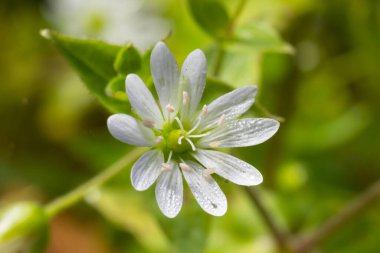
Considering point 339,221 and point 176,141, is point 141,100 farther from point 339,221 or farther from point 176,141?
point 339,221

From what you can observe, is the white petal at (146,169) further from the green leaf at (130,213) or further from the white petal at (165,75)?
the green leaf at (130,213)

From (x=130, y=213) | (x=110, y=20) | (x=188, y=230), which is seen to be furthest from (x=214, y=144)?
(x=110, y=20)

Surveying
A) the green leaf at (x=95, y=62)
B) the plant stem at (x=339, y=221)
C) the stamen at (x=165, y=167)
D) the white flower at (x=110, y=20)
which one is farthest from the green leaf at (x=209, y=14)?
the white flower at (x=110, y=20)

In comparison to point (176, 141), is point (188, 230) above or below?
below

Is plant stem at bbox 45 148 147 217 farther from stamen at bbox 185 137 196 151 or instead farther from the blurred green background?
the blurred green background

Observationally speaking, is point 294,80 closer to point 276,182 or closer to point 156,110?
point 276,182

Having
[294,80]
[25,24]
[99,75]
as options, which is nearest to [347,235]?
[294,80]

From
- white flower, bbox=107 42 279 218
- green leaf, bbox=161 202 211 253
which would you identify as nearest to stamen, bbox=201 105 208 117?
white flower, bbox=107 42 279 218
